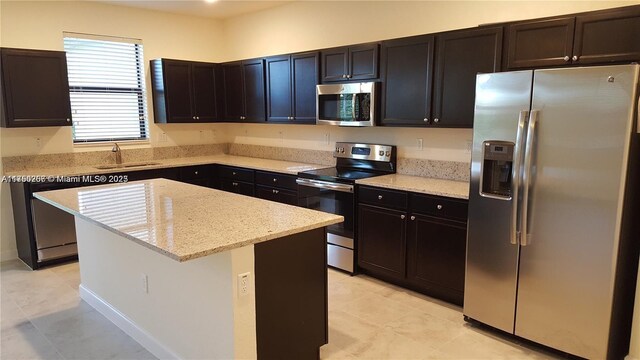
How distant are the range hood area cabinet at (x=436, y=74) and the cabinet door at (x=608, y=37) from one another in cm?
52

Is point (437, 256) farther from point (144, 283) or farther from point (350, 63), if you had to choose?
point (144, 283)

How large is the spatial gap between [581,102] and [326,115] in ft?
8.13

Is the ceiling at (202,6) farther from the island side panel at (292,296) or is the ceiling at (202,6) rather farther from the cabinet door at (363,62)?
the island side panel at (292,296)

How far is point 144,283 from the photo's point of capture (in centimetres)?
275

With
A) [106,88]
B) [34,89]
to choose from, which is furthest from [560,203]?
[106,88]

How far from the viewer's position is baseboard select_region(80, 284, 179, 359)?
8.77 feet

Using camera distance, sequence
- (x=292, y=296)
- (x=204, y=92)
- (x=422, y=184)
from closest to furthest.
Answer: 1. (x=292, y=296)
2. (x=422, y=184)
3. (x=204, y=92)

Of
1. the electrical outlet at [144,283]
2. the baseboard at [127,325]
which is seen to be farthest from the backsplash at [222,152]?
the electrical outlet at [144,283]

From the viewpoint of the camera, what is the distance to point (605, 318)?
7.96ft

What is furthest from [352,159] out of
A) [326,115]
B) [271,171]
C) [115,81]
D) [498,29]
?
[115,81]

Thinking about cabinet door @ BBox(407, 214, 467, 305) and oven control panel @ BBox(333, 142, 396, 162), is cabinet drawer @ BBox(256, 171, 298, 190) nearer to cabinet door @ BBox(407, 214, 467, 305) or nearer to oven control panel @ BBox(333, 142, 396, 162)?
oven control panel @ BBox(333, 142, 396, 162)

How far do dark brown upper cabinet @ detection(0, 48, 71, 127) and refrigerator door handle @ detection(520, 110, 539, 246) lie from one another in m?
4.27

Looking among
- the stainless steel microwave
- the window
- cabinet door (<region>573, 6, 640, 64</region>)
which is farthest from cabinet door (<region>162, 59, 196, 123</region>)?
cabinet door (<region>573, 6, 640, 64</region>)

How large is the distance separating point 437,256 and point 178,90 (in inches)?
147
